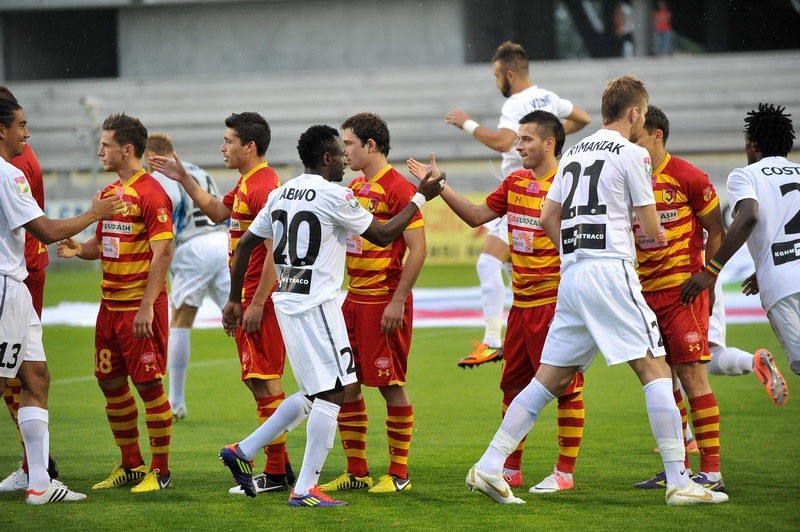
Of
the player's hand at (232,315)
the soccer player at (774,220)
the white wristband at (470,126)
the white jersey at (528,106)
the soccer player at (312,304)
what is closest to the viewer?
the soccer player at (312,304)

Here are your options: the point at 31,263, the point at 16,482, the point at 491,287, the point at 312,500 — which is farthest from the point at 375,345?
the point at 491,287

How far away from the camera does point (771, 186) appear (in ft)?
19.7

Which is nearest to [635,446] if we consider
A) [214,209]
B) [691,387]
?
[691,387]

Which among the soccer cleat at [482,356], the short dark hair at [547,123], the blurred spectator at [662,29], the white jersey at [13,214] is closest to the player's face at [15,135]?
the white jersey at [13,214]

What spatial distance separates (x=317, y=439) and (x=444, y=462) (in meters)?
1.67

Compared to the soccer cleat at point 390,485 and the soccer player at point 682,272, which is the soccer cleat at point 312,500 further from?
the soccer player at point 682,272

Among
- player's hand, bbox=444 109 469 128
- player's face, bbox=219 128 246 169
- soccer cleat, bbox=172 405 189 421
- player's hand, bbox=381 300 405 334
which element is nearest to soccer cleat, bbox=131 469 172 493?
player's hand, bbox=381 300 405 334

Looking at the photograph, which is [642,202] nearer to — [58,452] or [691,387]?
[691,387]

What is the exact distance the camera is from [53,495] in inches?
231

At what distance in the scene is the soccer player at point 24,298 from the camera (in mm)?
5660

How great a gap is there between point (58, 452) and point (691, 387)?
4469 mm

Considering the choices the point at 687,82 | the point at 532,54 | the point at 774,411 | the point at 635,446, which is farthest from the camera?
the point at 532,54

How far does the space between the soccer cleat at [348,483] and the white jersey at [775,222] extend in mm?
2591

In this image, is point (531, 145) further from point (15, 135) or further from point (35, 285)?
point (35, 285)
